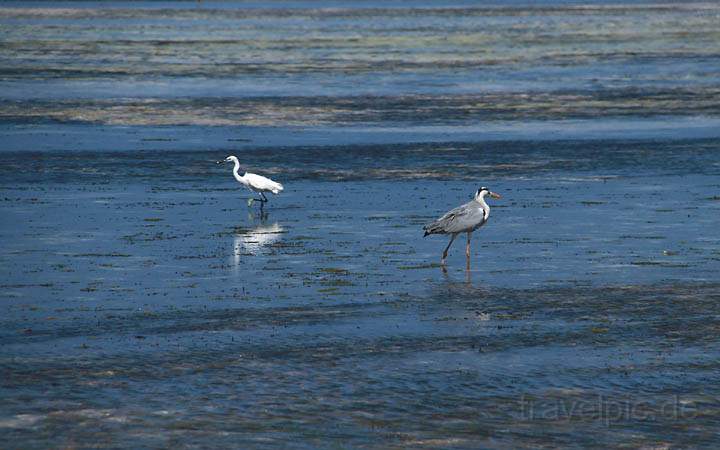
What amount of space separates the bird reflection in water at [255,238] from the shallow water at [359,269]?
0.10 m

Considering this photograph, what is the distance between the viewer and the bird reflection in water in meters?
24.6

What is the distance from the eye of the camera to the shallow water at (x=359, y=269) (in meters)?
15.0

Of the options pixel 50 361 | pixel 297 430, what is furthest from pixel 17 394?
pixel 297 430

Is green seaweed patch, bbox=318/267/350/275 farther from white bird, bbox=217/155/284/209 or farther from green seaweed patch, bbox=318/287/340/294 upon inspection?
white bird, bbox=217/155/284/209

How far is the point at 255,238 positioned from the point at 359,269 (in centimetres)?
375

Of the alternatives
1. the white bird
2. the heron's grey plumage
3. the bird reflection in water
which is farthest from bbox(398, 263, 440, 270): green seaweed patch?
the white bird

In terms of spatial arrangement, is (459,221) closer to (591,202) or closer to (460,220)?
(460,220)

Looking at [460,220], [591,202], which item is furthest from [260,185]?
[460,220]

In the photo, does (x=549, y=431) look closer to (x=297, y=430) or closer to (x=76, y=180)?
(x=297, y=430)

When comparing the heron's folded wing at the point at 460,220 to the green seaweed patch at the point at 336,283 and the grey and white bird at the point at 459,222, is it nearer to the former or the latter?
the grey and white bird at the point at 459,222

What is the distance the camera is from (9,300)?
20.6 meters

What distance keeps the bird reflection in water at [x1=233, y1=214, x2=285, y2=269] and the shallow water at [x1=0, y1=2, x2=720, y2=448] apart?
100 millimetres

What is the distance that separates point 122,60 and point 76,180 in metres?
41.6

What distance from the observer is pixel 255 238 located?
26031 millimetres
